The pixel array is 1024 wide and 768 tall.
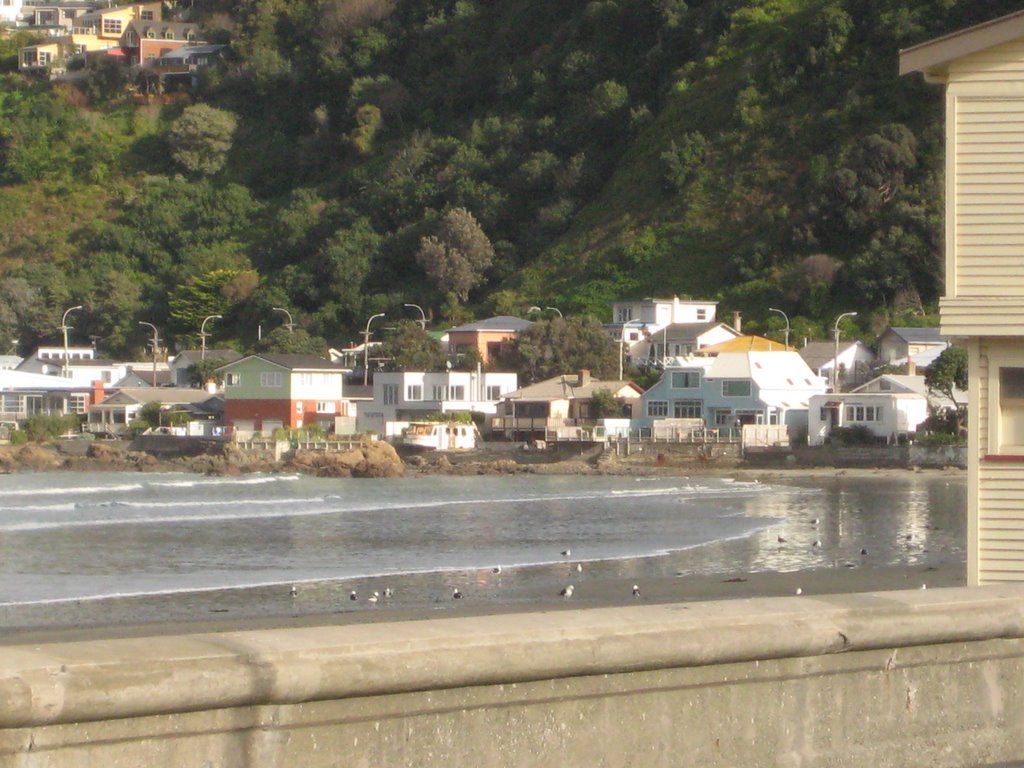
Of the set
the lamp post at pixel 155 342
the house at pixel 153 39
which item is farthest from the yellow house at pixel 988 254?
the house at pixel 153 39

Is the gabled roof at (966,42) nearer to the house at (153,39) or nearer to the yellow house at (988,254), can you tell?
the yellow house at (988,254)

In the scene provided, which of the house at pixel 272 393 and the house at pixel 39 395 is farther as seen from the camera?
the house at pixel 39 395

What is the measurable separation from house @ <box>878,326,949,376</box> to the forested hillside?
12.1ft

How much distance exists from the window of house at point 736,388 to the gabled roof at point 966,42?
177 feet

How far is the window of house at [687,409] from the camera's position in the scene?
64.4 meters

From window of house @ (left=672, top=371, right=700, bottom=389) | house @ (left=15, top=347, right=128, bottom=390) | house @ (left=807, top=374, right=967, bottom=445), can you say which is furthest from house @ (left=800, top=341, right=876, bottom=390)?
house @ (left=15, top=347, right=128, bottom=390)

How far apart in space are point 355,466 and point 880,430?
19.2 meters

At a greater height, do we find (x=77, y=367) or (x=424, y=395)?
(x=77, y=367)

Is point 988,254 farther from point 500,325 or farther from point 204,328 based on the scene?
point 204,328

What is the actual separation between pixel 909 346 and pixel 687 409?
1010 centimetres

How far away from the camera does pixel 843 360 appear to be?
6762 cm

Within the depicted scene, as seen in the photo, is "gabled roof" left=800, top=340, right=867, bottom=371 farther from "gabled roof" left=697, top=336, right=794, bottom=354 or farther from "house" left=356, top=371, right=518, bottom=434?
"house" left=356, top=371, right=518, bottom=434

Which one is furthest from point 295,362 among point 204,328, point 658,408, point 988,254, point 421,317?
point 988,254

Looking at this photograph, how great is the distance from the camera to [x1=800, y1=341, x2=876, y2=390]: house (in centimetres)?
6619
